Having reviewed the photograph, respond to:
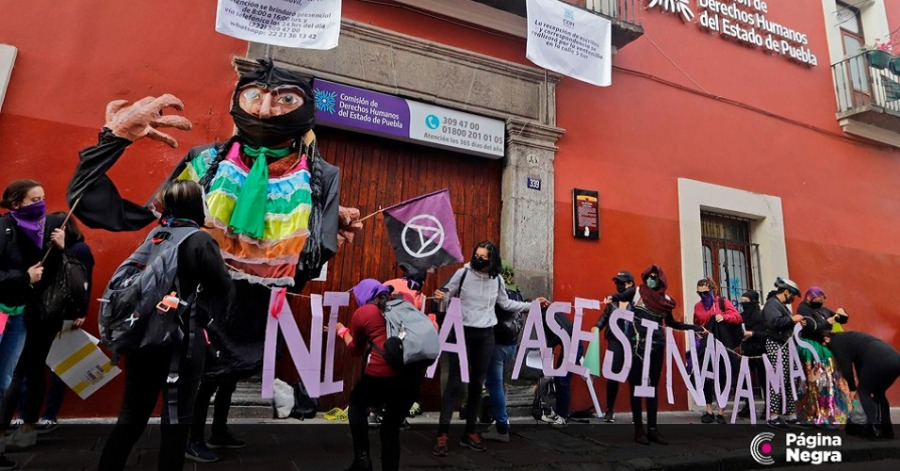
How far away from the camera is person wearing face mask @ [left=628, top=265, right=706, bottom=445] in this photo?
4.56 m

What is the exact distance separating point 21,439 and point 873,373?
7.19 m

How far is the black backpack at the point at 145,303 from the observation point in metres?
2.19

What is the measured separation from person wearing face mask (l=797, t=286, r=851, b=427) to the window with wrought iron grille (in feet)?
4.19

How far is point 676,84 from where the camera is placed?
7633 mm

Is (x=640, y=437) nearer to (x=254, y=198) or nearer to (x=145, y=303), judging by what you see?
(x=254, y=198)

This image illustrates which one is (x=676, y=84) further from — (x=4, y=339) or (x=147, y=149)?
(x=4, y=339)

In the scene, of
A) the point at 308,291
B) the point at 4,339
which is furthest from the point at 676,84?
the point at 4,339

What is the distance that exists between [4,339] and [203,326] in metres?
1.58

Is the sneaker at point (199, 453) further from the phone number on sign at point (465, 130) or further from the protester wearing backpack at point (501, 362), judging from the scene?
the phone number on sign at point (465, 130)

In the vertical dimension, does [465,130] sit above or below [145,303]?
above

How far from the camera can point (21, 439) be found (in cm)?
338

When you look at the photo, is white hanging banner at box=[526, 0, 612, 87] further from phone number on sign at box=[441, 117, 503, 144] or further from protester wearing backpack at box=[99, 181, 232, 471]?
protester wearing backpack at box=[99, 181, 232, 471]

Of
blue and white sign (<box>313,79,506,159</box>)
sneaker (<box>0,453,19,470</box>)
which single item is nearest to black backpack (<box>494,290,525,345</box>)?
blue and white sign (<box>313,79,506,159</box>)

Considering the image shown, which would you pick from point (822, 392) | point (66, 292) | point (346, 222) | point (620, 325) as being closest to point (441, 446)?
point (346, 222)
